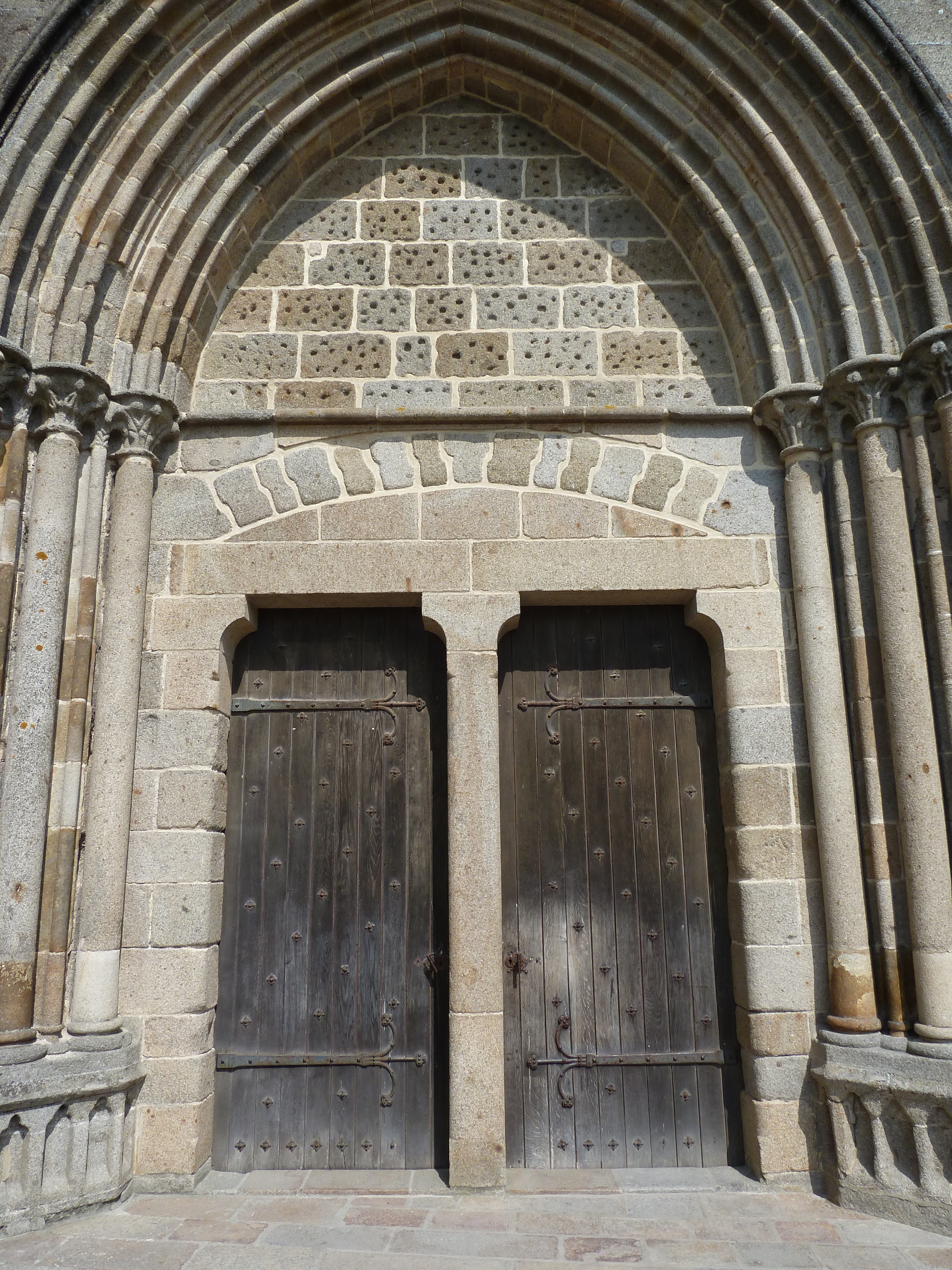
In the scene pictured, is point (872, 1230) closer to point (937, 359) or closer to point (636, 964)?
point (636, 964)

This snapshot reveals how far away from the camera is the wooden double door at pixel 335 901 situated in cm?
386

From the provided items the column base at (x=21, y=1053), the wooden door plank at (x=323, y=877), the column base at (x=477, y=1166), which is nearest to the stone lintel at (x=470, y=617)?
the wooden door plank at (x=323, y=877)

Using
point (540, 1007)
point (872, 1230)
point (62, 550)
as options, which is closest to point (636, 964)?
point (540, 1007)

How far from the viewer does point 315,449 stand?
427 centimetres

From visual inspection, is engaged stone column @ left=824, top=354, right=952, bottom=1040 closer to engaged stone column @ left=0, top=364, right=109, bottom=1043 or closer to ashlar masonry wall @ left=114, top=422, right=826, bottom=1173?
ashlar masonry wall @ left=114, top=422, right=826, bottom=1173

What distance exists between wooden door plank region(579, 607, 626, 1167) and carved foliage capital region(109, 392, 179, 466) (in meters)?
2.13

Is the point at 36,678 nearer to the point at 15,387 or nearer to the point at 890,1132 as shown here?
the point at 15,387

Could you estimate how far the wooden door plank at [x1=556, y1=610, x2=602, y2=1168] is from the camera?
3.85 m

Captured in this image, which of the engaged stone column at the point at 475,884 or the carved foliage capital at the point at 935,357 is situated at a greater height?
the carved foliage capital at the point at 935,357

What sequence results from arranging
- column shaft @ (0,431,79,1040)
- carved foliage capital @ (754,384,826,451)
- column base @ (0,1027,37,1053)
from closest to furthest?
column base @ (0,1027,37,1053), column shaft @ (0,431,79,1040), carved foliage capital @ (754,384,826,451)

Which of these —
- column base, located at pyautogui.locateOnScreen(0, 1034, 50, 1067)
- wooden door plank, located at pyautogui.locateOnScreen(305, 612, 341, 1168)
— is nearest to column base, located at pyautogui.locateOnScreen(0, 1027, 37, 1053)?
column base, located at pyautogui.locateOnScreen(0, 1034, 50, 1067)

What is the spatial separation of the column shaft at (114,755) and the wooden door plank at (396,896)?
110 centimetres

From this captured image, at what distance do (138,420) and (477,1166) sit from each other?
345 centimetres

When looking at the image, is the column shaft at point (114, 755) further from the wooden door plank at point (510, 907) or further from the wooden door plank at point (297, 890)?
the wooden door plank at point (510, 907)
